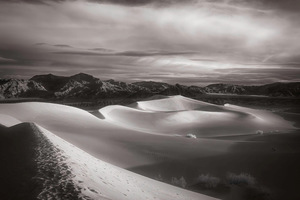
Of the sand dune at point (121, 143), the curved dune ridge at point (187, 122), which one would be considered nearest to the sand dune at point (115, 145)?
the sand dune at point (121, 143)

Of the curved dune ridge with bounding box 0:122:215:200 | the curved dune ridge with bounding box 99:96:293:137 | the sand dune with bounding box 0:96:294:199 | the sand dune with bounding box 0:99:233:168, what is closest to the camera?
the curved dune ridge with bounding box 0:122:215:200

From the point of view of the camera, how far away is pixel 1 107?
27141 millimetres

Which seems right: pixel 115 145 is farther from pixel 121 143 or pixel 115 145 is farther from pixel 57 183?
pixel 57 183

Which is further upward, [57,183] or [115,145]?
[57,183]

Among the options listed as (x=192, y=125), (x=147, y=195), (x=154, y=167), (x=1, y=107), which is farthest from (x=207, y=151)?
(x=192, y=125)

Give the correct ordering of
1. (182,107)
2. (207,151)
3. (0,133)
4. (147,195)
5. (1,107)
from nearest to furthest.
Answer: (147,195)
(0,133)
(207,151)
(1,107)
(182,107)

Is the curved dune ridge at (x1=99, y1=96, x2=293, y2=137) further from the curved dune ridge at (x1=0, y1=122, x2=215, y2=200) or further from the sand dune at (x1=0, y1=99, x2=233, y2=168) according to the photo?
the curved dune ridge at (x1=0, y1=122, x2=215, y2=200)

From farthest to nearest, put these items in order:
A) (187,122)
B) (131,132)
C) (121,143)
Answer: (187,122), (131,132), (121,143)

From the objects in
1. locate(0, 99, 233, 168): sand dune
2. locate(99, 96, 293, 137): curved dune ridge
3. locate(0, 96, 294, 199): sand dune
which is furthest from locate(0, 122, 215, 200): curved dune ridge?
locate(99, 96, 293, 137): curved dune ridge

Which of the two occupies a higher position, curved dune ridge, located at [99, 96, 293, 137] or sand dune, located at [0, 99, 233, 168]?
sand dune, located at [0, 99, 233, 168]

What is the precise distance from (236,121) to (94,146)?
1293 inches

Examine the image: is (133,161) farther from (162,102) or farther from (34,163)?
(162,102)

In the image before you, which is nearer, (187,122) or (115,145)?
(115,145)

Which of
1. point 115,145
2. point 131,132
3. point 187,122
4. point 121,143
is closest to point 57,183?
point 115,145
